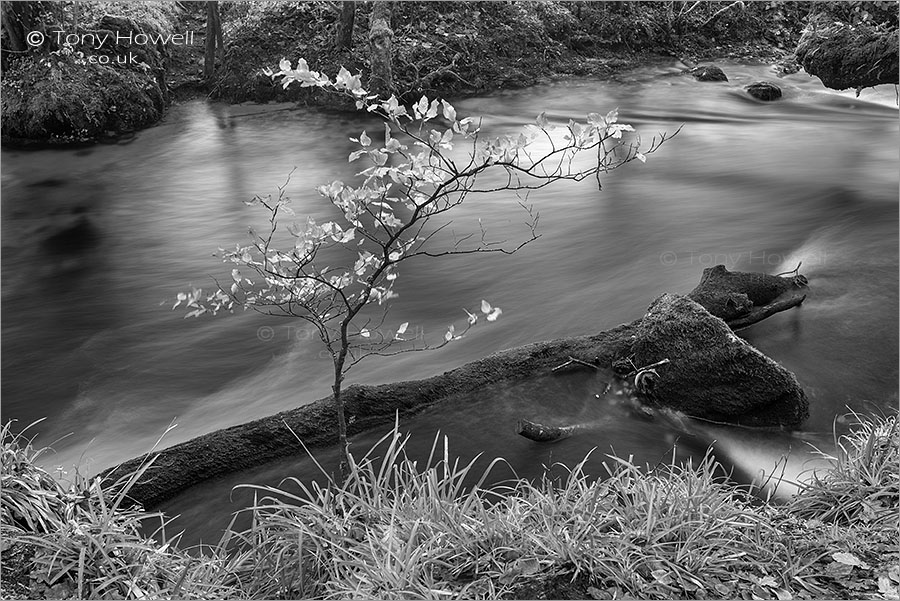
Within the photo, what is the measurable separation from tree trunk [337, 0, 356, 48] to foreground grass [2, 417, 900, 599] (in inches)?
257

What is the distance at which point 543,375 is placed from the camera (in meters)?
4.11

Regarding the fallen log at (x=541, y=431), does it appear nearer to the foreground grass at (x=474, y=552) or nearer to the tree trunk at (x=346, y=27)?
the foreground grass at (x=474, y=552)

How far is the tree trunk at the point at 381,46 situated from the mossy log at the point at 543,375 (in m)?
4.49

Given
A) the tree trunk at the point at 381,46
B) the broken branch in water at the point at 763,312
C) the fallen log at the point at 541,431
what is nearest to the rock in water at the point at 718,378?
the fallen log at the point at 541,431

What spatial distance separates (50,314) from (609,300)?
14.2 feet

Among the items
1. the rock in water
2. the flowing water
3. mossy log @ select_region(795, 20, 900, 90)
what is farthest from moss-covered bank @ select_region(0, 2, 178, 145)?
mossy log @ select_region(795, 20, 900, 90)

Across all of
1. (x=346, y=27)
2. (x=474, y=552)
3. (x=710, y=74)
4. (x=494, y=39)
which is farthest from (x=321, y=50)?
(x=474, y=552)

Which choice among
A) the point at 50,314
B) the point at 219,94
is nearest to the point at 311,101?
the point at 219,94

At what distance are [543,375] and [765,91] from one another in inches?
252

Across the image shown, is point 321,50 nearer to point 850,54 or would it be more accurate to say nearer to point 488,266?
point 488,266

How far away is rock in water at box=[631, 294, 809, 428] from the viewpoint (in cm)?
389

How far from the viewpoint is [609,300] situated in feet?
17.7

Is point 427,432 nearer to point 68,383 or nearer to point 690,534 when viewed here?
point 690,534

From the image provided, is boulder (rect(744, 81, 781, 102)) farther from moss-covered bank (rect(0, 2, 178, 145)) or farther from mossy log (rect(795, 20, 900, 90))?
moss-covered bank (rect(0, 2, 178, 145))
